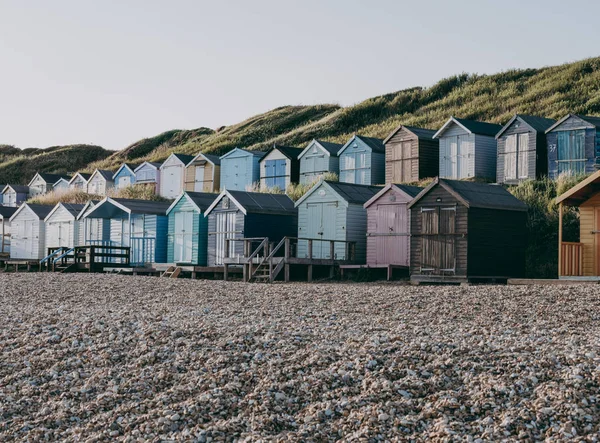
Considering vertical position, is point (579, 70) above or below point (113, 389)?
above

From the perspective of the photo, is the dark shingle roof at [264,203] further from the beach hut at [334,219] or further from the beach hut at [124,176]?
the beach hut at [124,176]

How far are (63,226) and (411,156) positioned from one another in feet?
55.2

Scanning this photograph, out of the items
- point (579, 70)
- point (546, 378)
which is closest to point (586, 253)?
point (546, 378)

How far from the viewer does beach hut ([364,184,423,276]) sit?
27.3 m

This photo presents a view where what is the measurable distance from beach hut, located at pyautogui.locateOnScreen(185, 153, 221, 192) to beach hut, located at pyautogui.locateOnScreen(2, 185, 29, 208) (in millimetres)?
23222

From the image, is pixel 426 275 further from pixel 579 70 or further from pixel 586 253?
pixel 579 70

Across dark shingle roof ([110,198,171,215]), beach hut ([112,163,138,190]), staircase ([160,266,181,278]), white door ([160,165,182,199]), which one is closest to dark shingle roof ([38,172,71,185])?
beach hut ([112,163,138,190])

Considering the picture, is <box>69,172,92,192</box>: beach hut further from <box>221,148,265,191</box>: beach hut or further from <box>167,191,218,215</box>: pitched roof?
<box>167,191,218,215</box>: pitched roof

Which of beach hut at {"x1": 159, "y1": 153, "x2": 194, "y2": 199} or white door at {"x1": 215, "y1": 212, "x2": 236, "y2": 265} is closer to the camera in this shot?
white door at {"x1": 215, "y1": 212, "x2": 236, "y2": 265}

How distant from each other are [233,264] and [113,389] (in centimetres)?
1930

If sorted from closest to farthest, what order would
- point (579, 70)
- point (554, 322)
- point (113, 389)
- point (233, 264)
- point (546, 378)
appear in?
1. point (546, 378)
2. point (113, 389)
3. point (554, 322)
4. point (233, 264)
5. point (579, 70)

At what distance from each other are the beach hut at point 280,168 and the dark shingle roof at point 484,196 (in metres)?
19.5

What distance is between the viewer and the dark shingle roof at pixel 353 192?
29.4 metres

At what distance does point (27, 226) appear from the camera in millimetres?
43844
